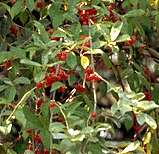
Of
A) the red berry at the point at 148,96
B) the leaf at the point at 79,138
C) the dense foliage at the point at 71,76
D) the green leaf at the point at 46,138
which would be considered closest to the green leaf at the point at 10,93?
the dense foliage at the point at 71,76

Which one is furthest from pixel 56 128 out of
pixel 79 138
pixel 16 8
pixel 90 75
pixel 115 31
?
pixel 16 8

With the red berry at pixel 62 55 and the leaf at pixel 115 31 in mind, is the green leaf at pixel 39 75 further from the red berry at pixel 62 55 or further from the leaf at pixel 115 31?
the leaf at pixel 115 31

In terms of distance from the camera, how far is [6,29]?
1.40 metres

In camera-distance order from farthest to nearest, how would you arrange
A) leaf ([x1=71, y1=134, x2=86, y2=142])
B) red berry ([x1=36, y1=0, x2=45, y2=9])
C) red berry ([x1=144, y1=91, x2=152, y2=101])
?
red berry ([x1=144, y1=91, x2=152, y2=101]), red berry ([x1=36, y1=0, x2=45, y2=9]), leaf ([x1=71, y1=134, x2=86, y2=142])

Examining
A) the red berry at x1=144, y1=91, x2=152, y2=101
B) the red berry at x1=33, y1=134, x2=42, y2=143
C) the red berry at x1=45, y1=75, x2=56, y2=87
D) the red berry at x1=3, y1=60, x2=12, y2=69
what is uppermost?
the red berry at x1=45, y1=75, x2=56, y2=87

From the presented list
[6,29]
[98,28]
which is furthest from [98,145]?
[6,29]

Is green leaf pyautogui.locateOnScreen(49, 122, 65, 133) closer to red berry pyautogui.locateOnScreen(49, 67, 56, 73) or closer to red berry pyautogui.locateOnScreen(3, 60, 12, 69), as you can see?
red berry pyautogui.locateOnScreen(49, 67, 56, 73)

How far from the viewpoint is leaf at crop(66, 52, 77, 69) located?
44.3 inches

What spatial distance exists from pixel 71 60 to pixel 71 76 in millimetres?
142

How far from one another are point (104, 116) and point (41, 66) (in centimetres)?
26

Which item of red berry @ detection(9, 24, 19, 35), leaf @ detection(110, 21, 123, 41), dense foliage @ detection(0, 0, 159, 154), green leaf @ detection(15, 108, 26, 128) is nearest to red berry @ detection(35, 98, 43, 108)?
dense foliage @ detection(0, 0, 159, 154)

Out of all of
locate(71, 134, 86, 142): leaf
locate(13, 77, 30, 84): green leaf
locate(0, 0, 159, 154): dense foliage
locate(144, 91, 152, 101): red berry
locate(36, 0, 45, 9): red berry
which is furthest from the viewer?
locate(144, 91, 152, 101): red berry

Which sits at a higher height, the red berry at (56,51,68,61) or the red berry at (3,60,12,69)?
the red berry at (56,51,68,61)

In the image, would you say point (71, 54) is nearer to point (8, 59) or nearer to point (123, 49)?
point (8, 59)
